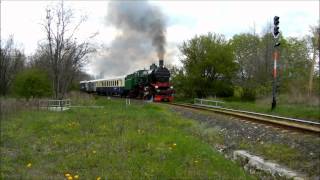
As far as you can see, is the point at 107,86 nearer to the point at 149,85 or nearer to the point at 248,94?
the point at 149,85

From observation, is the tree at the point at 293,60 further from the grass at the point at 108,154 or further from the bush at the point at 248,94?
the grass at the point at 108,154

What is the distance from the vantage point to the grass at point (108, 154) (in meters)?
9.68

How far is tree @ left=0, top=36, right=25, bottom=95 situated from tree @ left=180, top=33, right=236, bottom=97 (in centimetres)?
2940

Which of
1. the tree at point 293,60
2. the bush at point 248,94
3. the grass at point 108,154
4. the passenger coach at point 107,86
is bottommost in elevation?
the grass at point 108,154

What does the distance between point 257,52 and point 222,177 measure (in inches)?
2129

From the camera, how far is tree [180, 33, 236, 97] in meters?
48.5

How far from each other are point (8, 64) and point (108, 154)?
61.9 metres

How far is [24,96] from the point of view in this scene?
44.7m

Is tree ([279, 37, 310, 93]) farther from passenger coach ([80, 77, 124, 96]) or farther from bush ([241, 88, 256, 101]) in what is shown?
passenger coach ([80, 77, 124, 96])

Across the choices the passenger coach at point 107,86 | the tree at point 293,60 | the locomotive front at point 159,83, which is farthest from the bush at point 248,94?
the passenger coach at point 107,86

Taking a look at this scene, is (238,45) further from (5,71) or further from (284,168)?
(284,168)

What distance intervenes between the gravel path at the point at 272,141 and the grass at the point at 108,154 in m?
1.30

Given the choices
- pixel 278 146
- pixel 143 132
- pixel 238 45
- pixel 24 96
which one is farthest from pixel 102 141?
pixel 238 45

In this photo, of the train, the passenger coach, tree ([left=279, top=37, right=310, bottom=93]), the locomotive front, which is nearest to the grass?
the locomotive front
